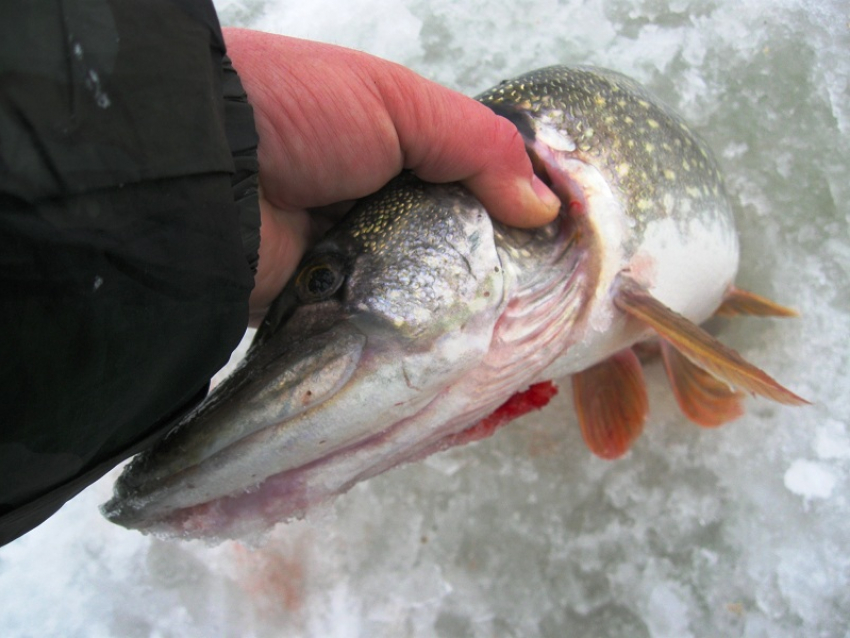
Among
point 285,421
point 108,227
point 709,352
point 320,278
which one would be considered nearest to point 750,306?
point 709,352

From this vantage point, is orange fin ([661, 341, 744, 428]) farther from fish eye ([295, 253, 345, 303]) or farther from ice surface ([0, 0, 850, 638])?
fish eye ([295, 253, 345, 303])

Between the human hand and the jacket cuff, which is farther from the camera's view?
the human hand

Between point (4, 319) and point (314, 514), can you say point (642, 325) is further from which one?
point (4, 319)

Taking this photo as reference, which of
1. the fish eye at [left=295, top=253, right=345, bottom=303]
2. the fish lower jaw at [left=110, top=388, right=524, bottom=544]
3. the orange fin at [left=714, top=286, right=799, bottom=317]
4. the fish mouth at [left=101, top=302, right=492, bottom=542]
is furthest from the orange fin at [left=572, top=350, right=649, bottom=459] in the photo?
the fish eye at [left=295, top=253, right=345, bottom=303]

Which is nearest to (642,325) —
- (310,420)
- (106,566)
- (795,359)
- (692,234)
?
(692,234)

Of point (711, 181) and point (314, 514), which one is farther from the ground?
Answer: point (711, 181)

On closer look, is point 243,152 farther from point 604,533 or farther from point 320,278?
point 604,533
